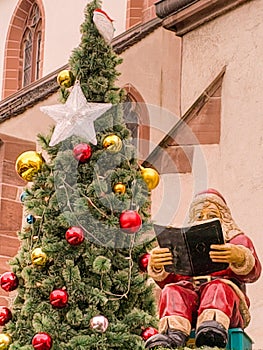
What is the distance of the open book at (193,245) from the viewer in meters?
7.79

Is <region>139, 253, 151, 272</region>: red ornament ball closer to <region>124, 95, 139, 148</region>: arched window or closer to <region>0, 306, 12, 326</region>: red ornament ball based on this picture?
<region>0, 306, 12, 326</region>: red ornament ball

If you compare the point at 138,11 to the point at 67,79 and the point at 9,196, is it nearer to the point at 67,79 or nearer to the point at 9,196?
the point at 9,196

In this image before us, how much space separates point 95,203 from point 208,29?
4371 millimetres

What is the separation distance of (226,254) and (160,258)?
1.60ft

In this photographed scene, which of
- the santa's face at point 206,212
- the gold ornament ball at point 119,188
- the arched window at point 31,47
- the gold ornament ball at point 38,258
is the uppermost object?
the arched window at point 31,47

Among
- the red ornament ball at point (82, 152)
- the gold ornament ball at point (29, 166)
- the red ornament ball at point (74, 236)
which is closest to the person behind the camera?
the red ornament ball at point (74, 236)

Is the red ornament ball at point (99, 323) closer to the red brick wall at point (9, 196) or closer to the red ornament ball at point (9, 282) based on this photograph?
the red ornament ball at point (9, 282)

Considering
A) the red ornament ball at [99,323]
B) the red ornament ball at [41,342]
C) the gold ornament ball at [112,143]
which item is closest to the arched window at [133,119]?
the gold ornament ball at [112,143]

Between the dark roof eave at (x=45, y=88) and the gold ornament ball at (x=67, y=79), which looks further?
the dark roof eave at (x=45, y=88)

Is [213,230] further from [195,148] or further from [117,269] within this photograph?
[195,148]

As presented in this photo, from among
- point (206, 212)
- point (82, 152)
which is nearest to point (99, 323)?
point (206, 212)

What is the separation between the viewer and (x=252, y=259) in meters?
7.84

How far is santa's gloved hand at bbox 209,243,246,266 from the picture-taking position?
25.4 feet

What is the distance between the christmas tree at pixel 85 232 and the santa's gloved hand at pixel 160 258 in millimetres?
579
